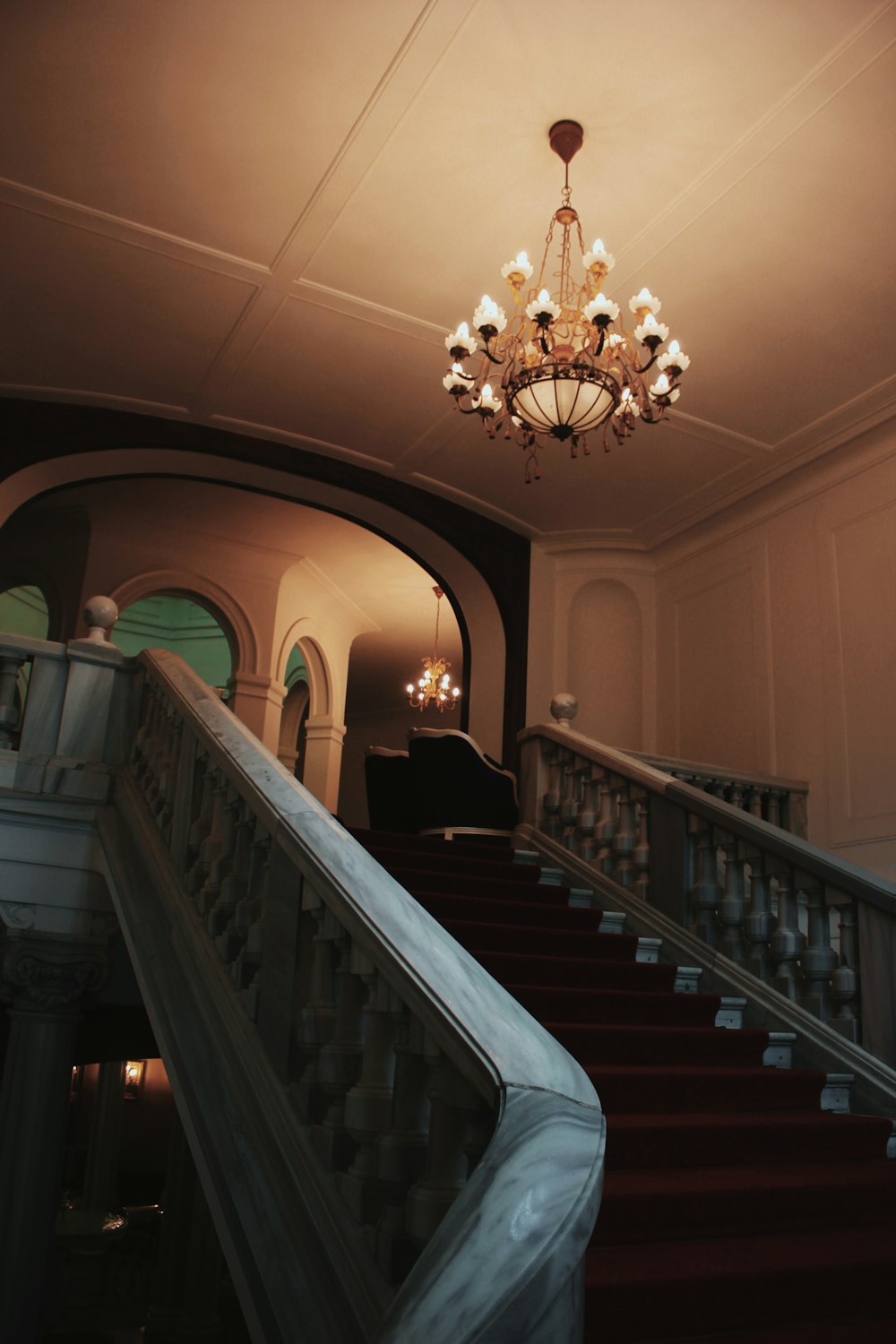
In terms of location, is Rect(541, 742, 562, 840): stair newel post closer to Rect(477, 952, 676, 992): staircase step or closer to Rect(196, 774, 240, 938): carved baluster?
Rect(477, 952, 676, 992): staircase step

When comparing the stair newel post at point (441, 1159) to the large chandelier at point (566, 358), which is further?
the large chandelier at point (566, 358)

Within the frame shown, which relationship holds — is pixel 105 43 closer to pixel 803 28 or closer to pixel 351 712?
pixel 803 28

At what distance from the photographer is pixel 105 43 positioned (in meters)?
4.71

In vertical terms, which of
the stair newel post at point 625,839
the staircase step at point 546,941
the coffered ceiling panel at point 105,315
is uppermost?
the coffered ceiling panel at point 105,315

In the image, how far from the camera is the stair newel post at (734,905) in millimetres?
→ 4938

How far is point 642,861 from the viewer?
5.67 m

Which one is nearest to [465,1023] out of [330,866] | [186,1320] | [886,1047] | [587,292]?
[330,866]

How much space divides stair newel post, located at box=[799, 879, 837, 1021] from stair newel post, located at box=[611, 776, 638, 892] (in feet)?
4.29

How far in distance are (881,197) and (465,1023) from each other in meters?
5.13

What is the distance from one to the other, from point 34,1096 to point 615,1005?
9.23 ft

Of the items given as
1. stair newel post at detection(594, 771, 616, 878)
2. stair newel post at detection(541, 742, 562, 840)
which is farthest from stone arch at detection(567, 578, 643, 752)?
stair newel post at detection(594, 771, 616, 878)

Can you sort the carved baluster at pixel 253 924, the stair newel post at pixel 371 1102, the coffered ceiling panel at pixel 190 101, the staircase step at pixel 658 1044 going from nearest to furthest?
the stair newel post at pixel 371 1102 < the carved baluster at pixel 253 924 < the staircase step at pixel 658 1044 < the coffered ceiling panel at pixel 190 101

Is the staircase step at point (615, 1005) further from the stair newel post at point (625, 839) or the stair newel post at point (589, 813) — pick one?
the stair newel post at point (589, 813)

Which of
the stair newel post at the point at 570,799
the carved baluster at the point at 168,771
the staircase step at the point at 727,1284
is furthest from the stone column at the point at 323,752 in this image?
the staircase step at the point at 727,1284
